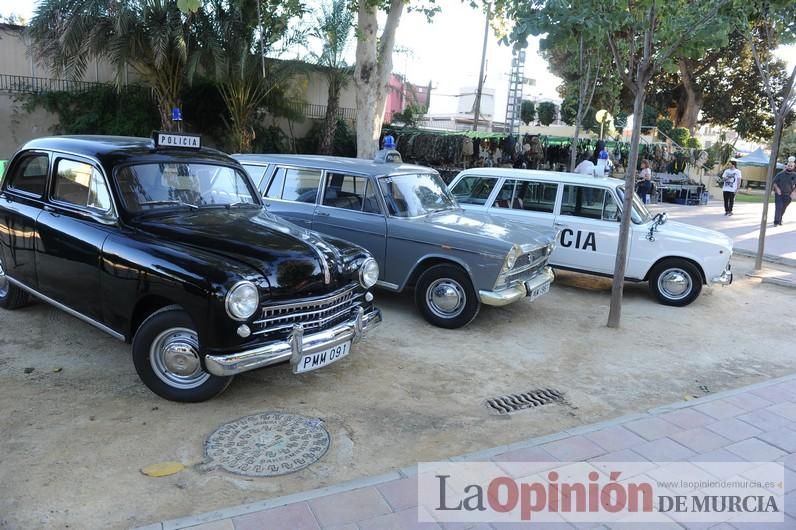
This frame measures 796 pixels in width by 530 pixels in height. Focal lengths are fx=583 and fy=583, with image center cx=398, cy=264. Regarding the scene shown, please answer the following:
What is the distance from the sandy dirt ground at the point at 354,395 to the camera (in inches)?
129

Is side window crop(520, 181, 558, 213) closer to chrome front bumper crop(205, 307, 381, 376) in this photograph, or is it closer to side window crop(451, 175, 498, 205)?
side window crop(451, 175, 498, 205)

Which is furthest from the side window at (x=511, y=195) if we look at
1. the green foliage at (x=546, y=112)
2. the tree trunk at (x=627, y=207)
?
the green foliage at (x=546, y=112)

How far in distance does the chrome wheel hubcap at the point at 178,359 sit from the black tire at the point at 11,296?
2675 millimetres

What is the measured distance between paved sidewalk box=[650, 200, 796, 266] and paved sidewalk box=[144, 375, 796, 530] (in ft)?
26.7

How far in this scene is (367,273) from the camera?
4.91 metres

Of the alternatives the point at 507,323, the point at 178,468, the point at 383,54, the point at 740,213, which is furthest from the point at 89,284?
the point at 740,213

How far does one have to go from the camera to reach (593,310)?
7.48 meters

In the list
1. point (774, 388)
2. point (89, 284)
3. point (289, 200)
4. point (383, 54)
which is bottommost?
point (774, 388)

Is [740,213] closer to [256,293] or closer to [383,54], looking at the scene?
[383,54]

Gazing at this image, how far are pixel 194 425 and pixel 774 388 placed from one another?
4.73 metres

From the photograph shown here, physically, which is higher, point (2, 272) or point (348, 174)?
point (348, 174)

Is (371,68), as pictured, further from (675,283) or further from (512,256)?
(512,256)

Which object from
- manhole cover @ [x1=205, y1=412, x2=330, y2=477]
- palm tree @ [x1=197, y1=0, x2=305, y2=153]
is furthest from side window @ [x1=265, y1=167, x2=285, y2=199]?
palm tree @ [x1=197, y1=0, x2=305, y2=153]

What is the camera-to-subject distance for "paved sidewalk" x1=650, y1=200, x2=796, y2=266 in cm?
1205
